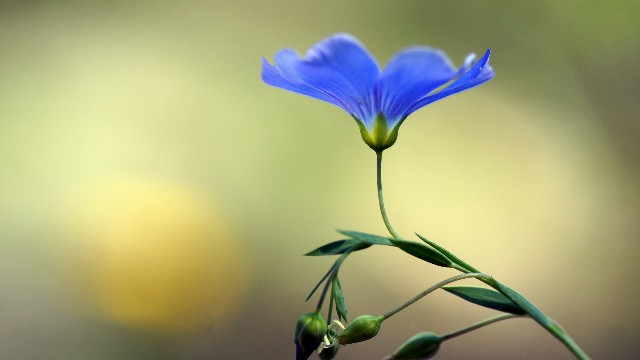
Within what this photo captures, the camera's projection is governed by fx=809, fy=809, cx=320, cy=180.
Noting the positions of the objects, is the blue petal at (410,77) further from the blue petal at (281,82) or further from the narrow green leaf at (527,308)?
the narrow green leaf at (527,308)

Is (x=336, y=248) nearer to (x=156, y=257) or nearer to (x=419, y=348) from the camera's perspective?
(x=419, y=348)

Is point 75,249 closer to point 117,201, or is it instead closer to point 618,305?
point 117,201

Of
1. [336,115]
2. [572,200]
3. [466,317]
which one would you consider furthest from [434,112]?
[466,317]

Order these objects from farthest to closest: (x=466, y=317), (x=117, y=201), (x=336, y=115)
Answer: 1. (x=336, y=115)
2. (x=117, y=201)
3. (x=466, y=317)

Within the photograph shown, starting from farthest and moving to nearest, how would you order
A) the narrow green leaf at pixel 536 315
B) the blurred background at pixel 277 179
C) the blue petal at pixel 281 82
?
1. the blurred background at pixel 277 179
2. the blue petal at pixel 281 82
3. the narrow green leaf at pixel 536 315

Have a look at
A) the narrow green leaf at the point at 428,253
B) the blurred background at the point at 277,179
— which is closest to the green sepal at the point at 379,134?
the narrow green leaf at the point at 428,253

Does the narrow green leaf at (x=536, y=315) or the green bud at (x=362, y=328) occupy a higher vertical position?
Result: the narrow green leaf at (x=536, y=315)

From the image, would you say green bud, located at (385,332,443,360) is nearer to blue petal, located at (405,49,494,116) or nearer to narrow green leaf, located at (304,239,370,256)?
narrow green leaf, located at (304,239,370,256)

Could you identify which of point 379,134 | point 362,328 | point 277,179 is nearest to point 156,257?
point 277,179
